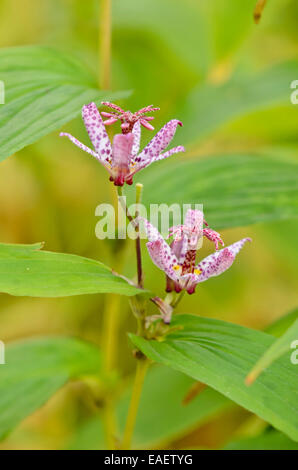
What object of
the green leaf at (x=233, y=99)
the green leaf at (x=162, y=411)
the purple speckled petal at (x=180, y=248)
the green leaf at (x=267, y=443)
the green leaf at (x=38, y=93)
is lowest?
the green leaf at (x=162, y=411)

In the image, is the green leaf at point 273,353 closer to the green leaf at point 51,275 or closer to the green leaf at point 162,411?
the green leaf at point 51,275

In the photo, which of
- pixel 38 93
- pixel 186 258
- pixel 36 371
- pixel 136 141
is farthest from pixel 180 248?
pixel 36 371

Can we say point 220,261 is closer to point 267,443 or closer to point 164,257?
point 164,257

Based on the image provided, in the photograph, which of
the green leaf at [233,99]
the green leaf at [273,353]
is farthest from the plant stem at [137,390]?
the green leaf at [233,99]

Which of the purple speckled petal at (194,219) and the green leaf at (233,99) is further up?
the green leaf at (233,99)

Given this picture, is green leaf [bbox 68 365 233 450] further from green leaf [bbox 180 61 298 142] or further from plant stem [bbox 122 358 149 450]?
green leaf [bbox 180 61 298 142]

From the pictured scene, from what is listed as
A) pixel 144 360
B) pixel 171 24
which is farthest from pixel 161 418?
pixel 171 24

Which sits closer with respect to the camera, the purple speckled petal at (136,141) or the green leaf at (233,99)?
the purple speckled petal at (136,141)
